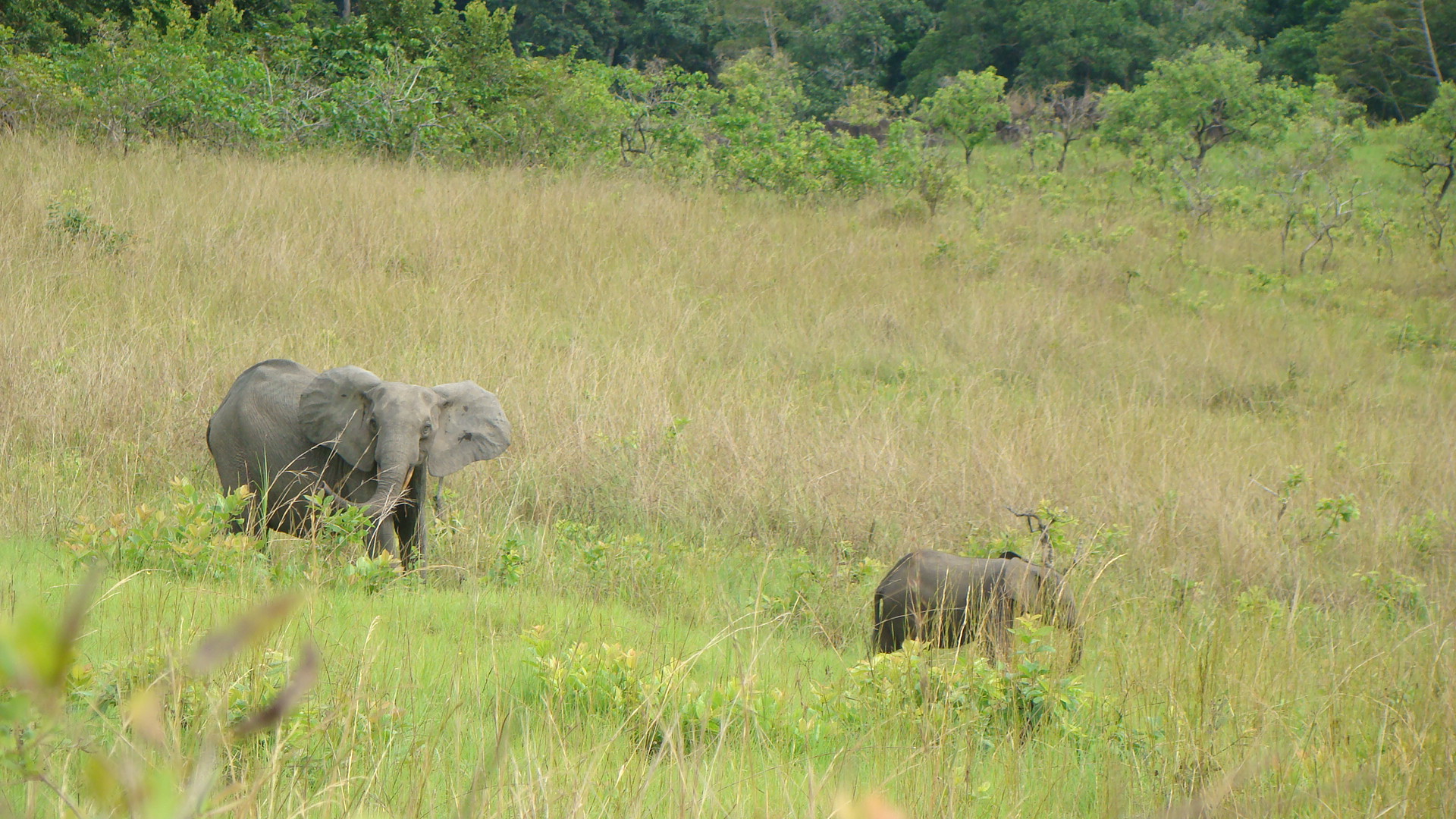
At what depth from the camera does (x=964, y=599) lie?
12.9 feet

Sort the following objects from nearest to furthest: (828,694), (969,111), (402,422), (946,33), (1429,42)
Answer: (828,694)
(402,422)
(969,111)
(1429,42)
(946,33)

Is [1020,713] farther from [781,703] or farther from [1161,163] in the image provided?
[1161,163]

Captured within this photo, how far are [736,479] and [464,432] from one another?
147cm

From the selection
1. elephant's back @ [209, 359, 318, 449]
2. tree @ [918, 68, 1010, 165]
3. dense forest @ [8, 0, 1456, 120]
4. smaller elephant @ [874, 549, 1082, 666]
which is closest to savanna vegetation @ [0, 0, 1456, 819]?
smaller elephant @ [874, 549, 1082, 666]

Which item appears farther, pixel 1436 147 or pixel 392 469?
pixel 1436 147

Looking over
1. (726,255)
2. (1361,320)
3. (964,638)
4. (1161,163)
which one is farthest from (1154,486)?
(1161,163)

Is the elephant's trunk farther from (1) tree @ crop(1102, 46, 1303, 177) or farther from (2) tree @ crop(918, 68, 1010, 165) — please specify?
(2) tree @ crop(918, 68, 1010, 165)

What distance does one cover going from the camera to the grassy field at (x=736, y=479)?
8.32 ft

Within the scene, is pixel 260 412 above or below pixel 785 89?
below

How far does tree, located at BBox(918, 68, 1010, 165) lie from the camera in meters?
22.3

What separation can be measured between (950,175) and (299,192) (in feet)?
26.5

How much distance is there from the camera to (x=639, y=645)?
12.0 ft

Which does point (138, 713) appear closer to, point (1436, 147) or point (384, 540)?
point (384, 540)

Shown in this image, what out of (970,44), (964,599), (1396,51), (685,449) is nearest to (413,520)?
(685,449)
